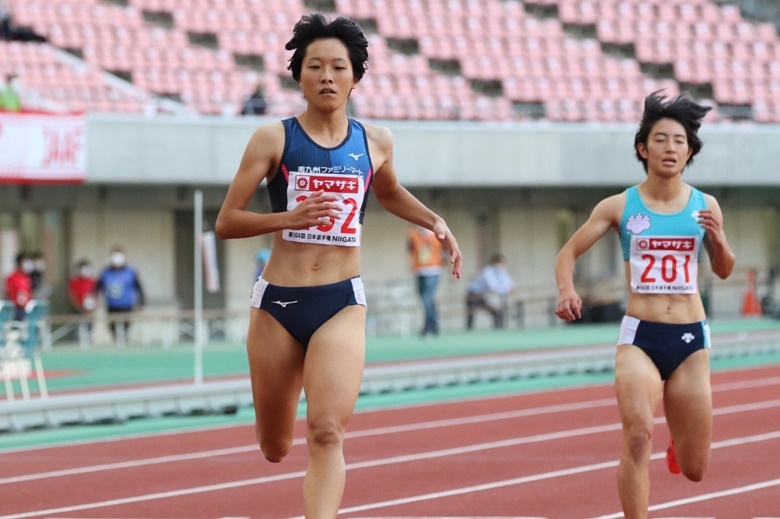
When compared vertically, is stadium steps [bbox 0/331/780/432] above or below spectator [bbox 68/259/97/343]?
below

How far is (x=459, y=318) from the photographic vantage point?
28938 millimetres

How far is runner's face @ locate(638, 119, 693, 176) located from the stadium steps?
6965mm

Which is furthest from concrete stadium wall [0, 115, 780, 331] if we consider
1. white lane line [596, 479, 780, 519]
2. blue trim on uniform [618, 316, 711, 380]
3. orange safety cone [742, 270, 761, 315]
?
blue trim on uniform [618, 316, 711, 380]

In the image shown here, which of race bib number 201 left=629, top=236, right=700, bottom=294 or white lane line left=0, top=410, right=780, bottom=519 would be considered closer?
race bib number 201 left=629, top=236, right=700, bottom=294

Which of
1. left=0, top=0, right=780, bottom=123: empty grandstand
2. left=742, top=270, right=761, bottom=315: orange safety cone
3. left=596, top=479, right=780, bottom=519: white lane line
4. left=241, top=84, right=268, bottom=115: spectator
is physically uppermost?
left=0, top=0, right=780, bottom=123: empty grandstand

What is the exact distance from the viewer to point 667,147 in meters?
6.81

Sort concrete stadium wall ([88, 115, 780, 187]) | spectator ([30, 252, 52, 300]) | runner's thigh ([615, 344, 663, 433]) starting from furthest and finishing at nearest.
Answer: concrete stadium wall ([88, 115, 780, 187]) → spectator ([30, 252, 52, 300]) → runner's thigh ([615, 344, 663, 433])

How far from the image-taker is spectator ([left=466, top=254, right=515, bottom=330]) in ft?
91.8

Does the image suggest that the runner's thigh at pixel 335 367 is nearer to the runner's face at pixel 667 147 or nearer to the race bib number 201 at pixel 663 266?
the race bib number 201 at pixel 663 266

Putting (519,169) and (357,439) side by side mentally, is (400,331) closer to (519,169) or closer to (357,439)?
(519,169)

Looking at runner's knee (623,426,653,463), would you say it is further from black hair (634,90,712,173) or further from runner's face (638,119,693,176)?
black hair (634,90,712,173)

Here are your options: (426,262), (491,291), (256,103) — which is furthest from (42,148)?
(491,291)

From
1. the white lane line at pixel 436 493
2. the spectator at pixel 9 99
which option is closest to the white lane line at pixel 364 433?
the white lane line at pixel 436 493

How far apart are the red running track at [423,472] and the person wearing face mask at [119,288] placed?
36.9 feet
